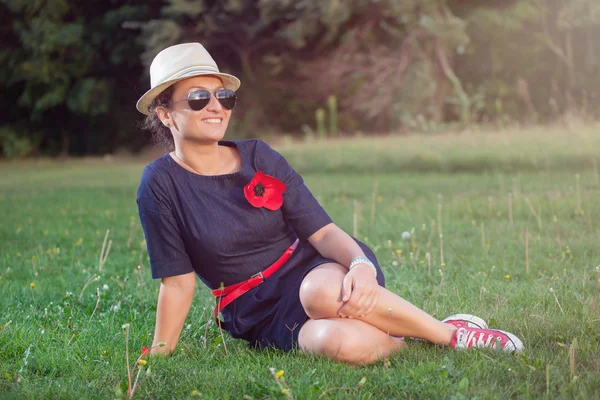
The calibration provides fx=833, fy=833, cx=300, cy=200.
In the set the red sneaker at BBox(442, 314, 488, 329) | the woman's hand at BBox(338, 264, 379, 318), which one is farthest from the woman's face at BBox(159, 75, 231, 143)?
the red sneaker at BBox(442, 314, 488, 329)

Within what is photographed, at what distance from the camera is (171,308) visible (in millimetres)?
3846

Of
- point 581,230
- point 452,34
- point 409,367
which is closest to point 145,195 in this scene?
point 409,367

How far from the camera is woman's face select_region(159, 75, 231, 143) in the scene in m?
3.91

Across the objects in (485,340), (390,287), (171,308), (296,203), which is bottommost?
(390,287)

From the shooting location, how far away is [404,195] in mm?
10688

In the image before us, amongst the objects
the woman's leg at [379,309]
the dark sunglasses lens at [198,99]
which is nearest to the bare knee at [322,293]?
the woman's leg at [379,309]

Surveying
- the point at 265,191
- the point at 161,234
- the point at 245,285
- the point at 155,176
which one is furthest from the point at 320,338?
the point at 155,176

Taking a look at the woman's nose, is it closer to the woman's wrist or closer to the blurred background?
the woman's wrist

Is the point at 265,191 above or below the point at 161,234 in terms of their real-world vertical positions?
above

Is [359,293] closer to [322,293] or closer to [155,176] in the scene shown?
[322,293]

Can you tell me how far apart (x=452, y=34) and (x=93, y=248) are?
664 inches

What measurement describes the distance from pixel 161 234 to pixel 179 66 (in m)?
0.79

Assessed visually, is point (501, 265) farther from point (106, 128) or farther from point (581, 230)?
point (106, 128)

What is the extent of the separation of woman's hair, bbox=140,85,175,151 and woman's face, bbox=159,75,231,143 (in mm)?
58
